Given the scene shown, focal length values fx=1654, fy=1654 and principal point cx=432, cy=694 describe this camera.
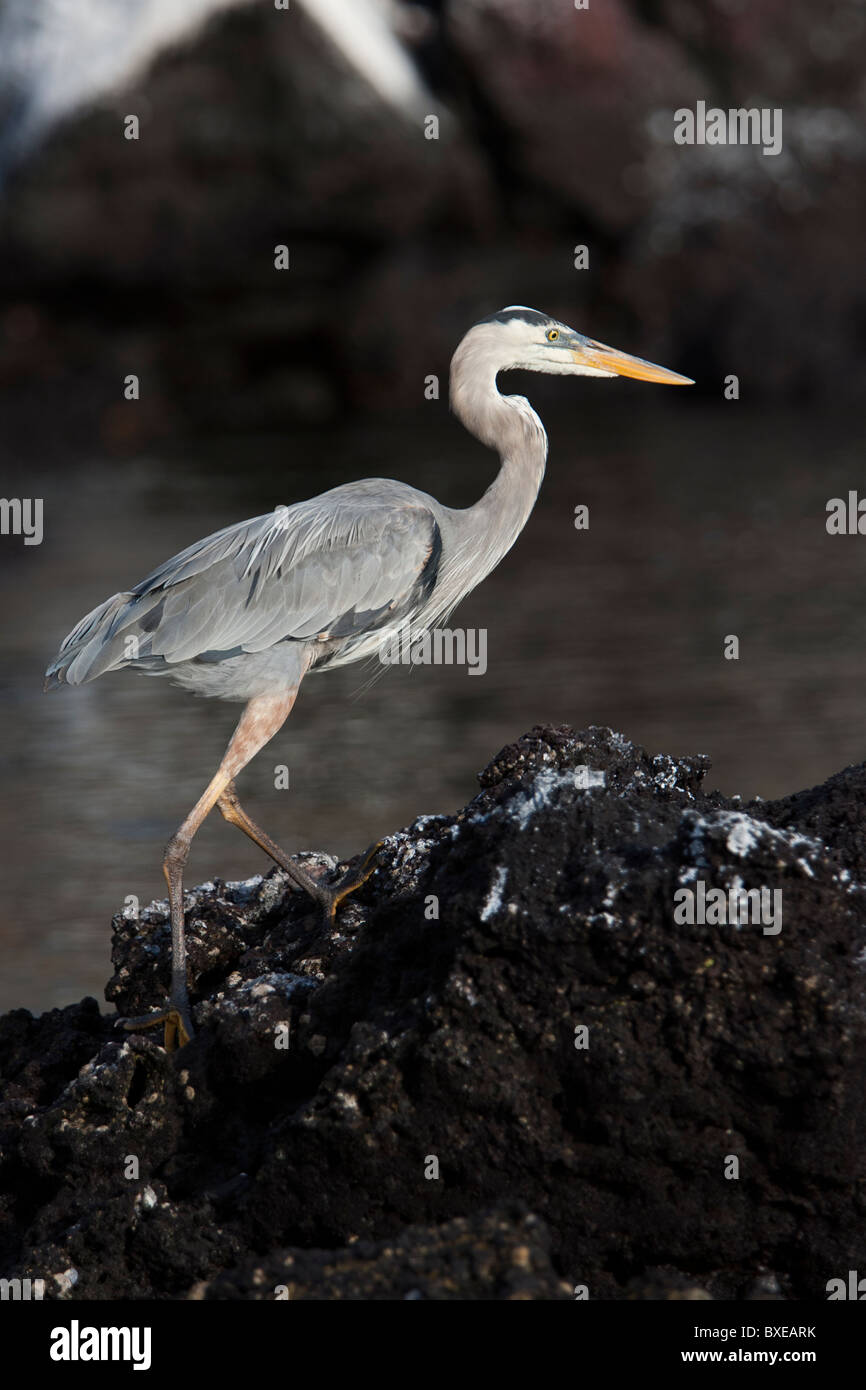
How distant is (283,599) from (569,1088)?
2.55 m

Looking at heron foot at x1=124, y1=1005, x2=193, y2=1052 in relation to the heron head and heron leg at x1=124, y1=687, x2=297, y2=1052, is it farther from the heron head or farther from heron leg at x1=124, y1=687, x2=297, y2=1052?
the heron head

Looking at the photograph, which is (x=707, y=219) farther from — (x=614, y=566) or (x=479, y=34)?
(x=614, y=566)

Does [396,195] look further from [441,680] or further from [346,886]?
[346,886]

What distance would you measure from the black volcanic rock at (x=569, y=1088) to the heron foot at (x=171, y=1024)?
0.62 m

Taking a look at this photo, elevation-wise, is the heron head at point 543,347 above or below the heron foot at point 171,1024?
above

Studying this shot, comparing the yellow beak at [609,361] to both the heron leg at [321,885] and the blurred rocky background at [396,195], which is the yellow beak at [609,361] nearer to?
the heron leg at [321,885]

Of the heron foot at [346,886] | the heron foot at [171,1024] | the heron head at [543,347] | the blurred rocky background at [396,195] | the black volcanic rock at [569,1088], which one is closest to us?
the black volcanic rock at [569,1088]

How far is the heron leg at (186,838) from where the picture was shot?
4.97 m

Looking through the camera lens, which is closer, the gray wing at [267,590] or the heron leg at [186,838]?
the heron leg at [186,838]

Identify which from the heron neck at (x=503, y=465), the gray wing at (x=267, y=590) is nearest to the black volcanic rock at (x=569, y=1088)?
the gray wing at (x=267, y=590)

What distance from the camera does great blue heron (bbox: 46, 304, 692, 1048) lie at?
578cm

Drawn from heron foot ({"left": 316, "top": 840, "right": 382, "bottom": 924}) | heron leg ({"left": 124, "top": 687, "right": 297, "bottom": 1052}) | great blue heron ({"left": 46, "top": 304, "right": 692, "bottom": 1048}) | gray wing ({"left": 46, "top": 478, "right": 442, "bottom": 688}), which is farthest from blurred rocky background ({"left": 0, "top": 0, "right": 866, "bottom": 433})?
heron foot ({"left": 316, "top": 840, "right": 382, "bottom": 924})

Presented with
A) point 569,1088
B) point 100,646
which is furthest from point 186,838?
point 569,1088

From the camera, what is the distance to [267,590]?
5867 mm
